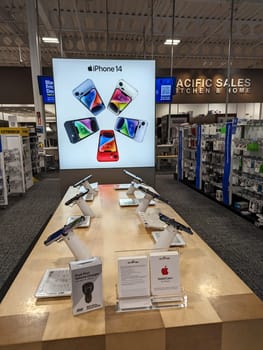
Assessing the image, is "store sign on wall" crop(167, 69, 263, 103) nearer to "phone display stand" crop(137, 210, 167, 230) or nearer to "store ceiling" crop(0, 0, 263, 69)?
"store ceiling" crop(0, 0, 263, 69)

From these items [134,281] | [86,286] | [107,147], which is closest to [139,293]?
[134,281]

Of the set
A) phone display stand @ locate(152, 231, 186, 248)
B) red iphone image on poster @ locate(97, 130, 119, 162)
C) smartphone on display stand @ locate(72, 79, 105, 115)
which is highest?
smartphone on display stand @ locate(72, 79, 105, 115)

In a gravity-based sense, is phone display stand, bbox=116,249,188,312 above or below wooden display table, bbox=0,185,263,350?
above

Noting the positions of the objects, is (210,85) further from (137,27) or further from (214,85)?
(137,27)

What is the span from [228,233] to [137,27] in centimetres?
746

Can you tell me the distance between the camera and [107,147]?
3223mm

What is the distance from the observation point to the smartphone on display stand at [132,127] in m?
3.20

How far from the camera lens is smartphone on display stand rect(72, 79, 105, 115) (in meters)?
3.06

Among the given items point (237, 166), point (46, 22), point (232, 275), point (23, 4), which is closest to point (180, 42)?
point (46, 22)

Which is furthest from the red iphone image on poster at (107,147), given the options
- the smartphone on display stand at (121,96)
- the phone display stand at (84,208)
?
the phone display stand at (84,208)

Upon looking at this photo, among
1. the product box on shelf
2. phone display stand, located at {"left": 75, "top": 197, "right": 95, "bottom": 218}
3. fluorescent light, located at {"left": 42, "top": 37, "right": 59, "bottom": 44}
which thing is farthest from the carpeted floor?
fluorescent light, located at {"left": 42, "top": 37, "right": 59, "bottom": 44}

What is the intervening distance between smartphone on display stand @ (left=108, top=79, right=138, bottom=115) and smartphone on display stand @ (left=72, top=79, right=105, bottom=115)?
13 cm

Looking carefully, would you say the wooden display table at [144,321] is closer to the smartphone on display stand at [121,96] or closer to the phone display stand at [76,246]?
the phone display stand at [76,246]

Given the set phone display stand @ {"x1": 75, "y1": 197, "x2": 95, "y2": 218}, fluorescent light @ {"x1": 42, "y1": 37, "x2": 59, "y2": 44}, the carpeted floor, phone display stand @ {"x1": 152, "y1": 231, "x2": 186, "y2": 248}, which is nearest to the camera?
phone display stand @ {"x1": 152, "y1": 231, "x2": 186, "y2": 248}
